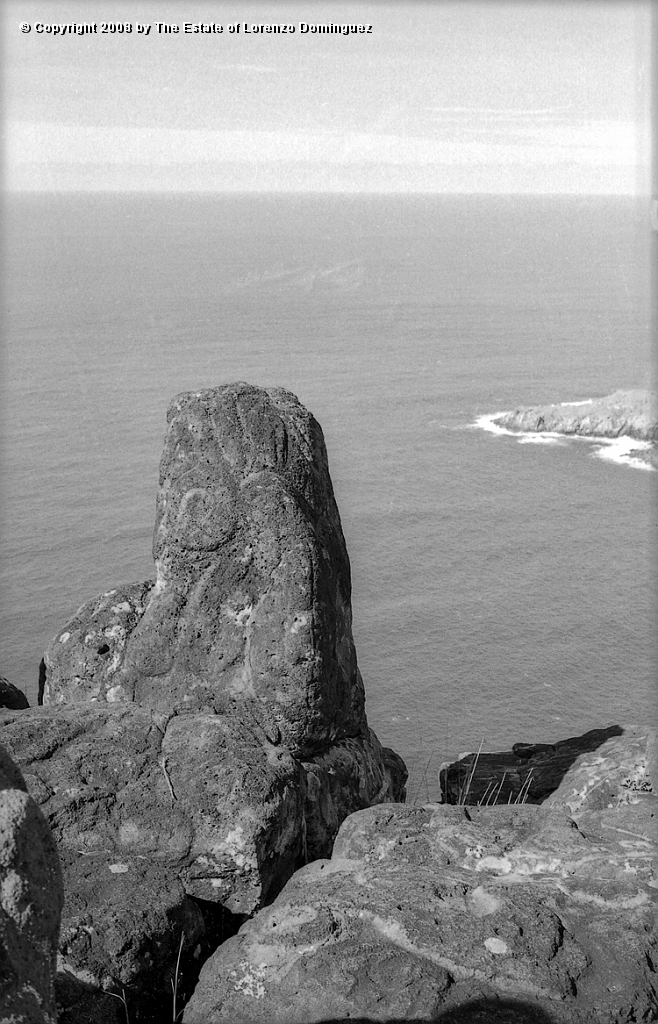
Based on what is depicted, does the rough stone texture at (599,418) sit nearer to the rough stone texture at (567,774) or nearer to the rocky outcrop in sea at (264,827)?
the rough stone texture at (567,774)

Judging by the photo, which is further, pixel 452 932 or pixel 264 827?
pixel 264 827

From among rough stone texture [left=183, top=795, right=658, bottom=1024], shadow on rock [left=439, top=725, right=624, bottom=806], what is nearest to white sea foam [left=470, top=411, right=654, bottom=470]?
shadow on rock [left=439, top=725, right=624, bottom=806]

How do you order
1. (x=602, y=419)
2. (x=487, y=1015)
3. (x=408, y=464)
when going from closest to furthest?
(x=487, y=1015)
(x=408, y=464)
(x=602, y=419)

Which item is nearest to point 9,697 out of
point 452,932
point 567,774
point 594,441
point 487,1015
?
point 567,774

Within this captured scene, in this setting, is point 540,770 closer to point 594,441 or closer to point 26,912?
point 26,912

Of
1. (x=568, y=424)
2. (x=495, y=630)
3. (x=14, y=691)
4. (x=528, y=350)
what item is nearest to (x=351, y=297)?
(x=528, y=350)

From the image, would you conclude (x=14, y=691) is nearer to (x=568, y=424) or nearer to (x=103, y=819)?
(x=103, y=819)

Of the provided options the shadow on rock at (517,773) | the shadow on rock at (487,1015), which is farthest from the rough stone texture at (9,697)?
the shadow on rock at (487,1015)
